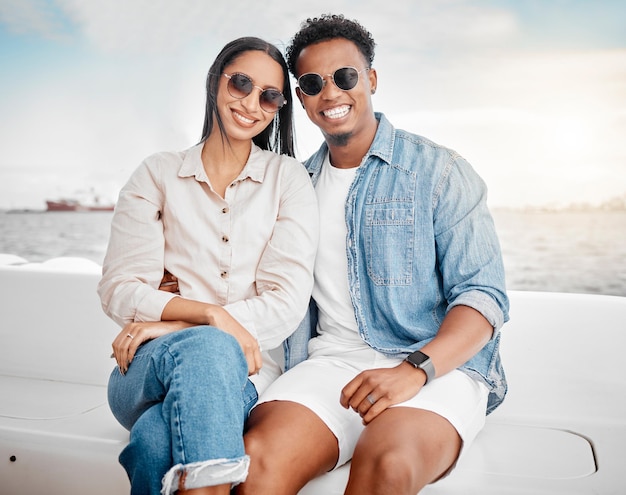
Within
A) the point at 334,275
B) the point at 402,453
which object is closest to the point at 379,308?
the point at 334,275

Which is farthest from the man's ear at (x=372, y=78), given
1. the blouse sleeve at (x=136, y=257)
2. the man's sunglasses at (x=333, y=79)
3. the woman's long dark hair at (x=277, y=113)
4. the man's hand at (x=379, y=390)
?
the man's hand at (x=379, y=390)

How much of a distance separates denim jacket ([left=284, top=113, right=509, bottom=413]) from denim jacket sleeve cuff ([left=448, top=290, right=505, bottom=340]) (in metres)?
0.01

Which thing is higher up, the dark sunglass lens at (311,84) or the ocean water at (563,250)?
the dark sunglass lens at (311,84)

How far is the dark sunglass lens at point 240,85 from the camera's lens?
6.72 ft

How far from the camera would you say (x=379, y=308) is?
206 cm

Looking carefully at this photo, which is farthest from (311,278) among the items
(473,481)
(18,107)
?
(18,107)

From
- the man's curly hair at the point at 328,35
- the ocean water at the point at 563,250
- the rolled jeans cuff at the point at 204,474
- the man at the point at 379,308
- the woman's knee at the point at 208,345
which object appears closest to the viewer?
the rolled jeans cuff at the point at 204,474

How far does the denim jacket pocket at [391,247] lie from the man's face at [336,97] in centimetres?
31

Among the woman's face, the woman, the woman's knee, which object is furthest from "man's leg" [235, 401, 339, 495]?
the woman's face

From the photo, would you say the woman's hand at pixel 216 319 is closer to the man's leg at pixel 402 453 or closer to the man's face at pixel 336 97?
the man's leg at pixel 402 453

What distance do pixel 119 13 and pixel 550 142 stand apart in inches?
422

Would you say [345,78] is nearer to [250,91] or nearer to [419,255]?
[250,91]

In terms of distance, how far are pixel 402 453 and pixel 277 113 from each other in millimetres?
1194

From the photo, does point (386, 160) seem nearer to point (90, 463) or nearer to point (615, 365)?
point (615, 365)
